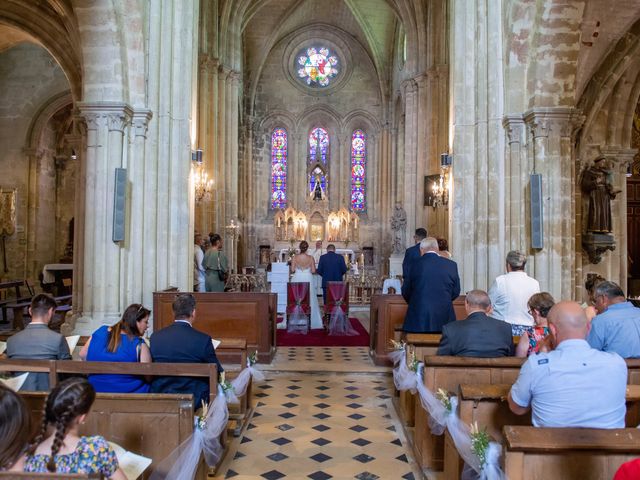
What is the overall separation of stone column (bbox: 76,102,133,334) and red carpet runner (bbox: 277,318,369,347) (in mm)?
3243

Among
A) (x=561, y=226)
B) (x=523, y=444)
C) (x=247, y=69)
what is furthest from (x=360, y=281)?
(x=523, y=444)

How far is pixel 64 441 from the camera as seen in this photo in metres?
2.46

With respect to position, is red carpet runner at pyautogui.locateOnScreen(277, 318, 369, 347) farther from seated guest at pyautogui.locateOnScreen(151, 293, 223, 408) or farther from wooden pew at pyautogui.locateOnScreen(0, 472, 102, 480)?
wooden pew at pyautogui.locateOnScreen(0, 472, 102, 480)

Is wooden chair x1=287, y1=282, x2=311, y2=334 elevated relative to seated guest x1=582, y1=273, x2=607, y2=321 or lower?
lower

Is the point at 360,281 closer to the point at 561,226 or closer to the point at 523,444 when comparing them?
the point at 561,226

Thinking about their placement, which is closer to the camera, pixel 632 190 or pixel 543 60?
pixel 543 60

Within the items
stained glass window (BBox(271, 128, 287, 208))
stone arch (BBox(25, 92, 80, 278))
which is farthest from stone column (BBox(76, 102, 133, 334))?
stained glass window (BBox(271, 128, 287, 208))

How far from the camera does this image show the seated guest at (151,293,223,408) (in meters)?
4.41

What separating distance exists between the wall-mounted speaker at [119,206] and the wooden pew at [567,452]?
778cm

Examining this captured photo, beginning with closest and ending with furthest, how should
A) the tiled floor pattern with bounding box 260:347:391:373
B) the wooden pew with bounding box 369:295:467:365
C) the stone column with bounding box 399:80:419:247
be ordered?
the tiled floor pattern with bounding box 260:347:391:373
the wooden pew with bounding box 369:295:467:365
the stone column with bounding box 399:80:419:247

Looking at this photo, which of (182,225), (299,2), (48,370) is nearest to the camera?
(48,370)

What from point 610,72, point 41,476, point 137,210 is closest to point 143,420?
point 41,476

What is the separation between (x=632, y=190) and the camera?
64.8ft

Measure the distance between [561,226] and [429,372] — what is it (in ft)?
18.5
